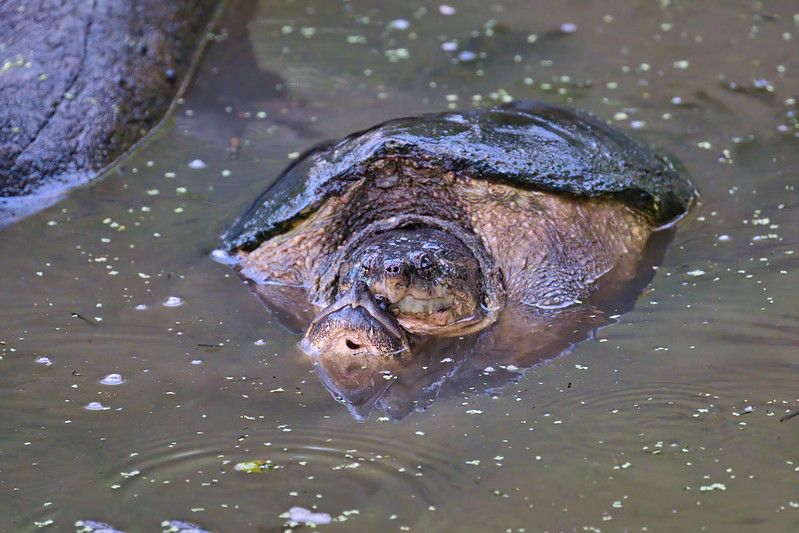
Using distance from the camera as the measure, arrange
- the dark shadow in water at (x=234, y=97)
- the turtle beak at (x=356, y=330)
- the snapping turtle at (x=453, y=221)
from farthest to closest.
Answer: the dark shadow in water at (x=234, y=97)
the snapping turtle at (x=453, y=221)
the turtle beak at (x=356, y=330)

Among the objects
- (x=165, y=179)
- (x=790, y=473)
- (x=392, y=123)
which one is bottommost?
(x=165, y=179)

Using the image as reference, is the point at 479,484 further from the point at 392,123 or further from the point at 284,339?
the point at 392,123

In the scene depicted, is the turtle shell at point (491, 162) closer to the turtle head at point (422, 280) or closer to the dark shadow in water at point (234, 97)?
the turtle head at point (422, 280)

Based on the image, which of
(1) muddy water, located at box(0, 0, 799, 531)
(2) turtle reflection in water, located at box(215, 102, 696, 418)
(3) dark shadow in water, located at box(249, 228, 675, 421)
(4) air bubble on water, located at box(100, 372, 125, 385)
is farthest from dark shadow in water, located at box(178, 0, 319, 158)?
(4) air bubble on water, located at box(100, 372, 125, 385)

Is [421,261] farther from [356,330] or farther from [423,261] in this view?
[356,330]

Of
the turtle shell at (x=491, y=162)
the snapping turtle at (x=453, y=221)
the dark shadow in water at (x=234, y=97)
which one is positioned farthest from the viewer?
the dark shadow in water at (x=234, y=97)

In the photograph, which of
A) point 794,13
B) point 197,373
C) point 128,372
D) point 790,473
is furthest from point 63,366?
point 794,13

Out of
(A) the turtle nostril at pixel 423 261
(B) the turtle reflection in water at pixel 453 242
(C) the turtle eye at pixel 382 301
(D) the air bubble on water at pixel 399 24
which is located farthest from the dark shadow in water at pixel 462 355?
(D) the air bubble on water at pixel 399 24
